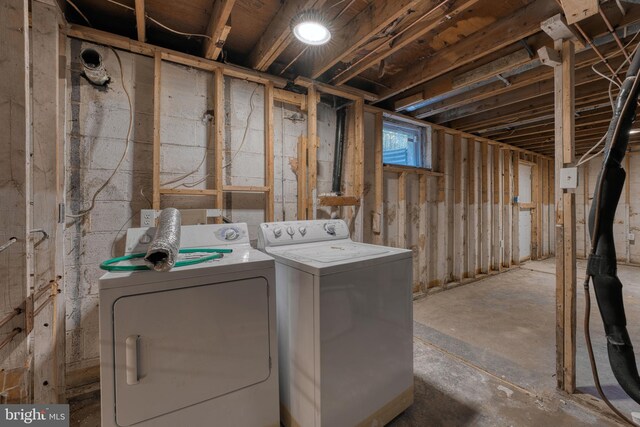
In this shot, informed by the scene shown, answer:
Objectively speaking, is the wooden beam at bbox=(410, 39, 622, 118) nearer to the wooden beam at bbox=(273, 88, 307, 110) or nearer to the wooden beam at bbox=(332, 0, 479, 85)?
the wooden beam at bbox=(332, 0, 479, 85)

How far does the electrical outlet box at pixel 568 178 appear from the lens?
1.69 meters

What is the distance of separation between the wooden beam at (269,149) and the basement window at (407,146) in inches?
74.3

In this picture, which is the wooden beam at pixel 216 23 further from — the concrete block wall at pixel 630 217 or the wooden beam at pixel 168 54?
the concrete block wall at pixel 630 217

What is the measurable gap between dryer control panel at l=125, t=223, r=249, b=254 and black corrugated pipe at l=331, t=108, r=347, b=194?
139 centimetres

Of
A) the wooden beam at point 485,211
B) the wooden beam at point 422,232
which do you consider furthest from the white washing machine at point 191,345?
the wooden beam at point 485,211

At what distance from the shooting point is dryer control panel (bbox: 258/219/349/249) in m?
1.89

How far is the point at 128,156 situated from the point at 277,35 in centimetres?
143

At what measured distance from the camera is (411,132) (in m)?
4.00

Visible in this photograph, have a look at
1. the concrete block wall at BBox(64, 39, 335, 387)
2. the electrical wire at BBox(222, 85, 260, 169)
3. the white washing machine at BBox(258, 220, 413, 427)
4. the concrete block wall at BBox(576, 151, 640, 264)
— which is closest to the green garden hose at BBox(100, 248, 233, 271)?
the white washing machine at BBox(258, 220, 413, 427)

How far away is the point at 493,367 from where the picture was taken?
211 cm

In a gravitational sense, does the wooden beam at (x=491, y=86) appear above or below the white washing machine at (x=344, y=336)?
above

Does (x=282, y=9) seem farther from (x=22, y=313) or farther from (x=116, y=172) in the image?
(x=22, y=313)

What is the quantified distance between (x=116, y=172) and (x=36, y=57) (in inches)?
29.6

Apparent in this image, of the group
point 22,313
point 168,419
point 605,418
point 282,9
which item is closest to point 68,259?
point 22,313
